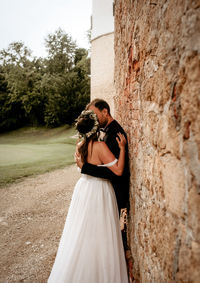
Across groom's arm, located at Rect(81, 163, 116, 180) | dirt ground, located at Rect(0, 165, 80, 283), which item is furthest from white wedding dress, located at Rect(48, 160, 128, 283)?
dirt ground, located at Rect(0, 165, 80, 283)

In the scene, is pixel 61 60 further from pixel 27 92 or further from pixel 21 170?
pixel 21 170

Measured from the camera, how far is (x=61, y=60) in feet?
104

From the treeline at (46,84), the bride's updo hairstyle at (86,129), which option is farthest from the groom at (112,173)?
the treeline at (46,84)

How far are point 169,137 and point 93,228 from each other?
1.78 metres

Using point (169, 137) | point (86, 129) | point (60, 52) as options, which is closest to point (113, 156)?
point (86, 129)

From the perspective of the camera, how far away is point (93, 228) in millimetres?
2613

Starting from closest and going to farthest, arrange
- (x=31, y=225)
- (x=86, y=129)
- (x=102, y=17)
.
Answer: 1. (x=86, y=129)
2. (x=31, y=225)
3. (x=102, y=17)

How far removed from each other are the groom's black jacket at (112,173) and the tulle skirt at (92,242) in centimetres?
9

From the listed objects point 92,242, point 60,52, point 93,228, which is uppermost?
point 60,52

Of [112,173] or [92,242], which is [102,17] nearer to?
[112,173]

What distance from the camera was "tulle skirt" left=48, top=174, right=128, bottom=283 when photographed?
2514 millimetres

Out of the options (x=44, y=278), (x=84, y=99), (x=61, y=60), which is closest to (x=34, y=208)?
(x=44, y=278)

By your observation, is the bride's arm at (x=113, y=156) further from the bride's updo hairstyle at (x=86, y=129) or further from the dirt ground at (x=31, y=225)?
the dirt ground at (x=31, y=225)

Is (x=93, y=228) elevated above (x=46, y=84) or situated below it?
below
